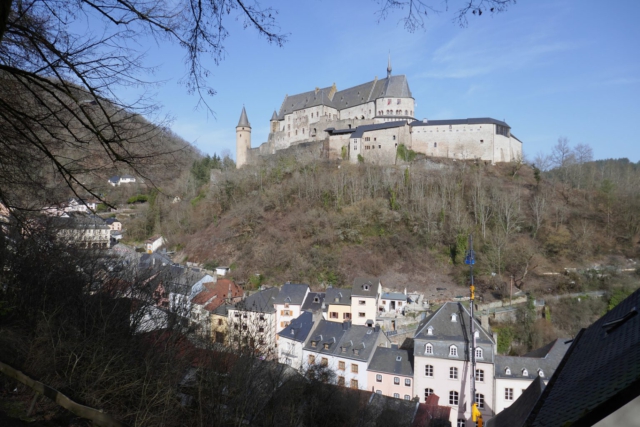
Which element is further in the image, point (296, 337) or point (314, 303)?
point (314, 303)

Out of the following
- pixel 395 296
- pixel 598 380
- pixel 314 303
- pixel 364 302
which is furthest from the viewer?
pixel 395 296

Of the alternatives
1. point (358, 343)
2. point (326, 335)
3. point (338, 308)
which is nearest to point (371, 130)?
point (338, 308)

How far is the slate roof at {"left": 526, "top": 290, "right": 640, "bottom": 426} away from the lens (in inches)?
82.4

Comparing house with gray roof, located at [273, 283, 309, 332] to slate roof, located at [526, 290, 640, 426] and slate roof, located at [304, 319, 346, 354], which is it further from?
slate roof, located at [526, 290, 640, 426]

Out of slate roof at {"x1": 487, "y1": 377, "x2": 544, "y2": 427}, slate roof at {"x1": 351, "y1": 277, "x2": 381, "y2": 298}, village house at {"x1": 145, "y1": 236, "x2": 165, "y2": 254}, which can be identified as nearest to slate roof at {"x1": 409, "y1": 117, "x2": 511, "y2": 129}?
slate roof at {"x1": 351, "y1": 277, "x2": 381, "y2": 298}

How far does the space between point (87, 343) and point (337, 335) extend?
1476cm

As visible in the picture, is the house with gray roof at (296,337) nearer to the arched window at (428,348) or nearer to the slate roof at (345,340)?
the slate roof at (345,340)

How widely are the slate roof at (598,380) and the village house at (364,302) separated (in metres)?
18.8

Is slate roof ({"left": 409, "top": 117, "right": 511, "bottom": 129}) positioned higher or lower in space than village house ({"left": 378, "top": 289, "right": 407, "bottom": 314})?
higher

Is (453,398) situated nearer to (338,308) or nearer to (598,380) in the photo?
(338,308)

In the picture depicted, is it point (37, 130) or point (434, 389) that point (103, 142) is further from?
point (434, 389)

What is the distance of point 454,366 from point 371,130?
105 ft

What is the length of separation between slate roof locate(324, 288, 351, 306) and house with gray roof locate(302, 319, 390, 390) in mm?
4246

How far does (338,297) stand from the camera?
24016mm
